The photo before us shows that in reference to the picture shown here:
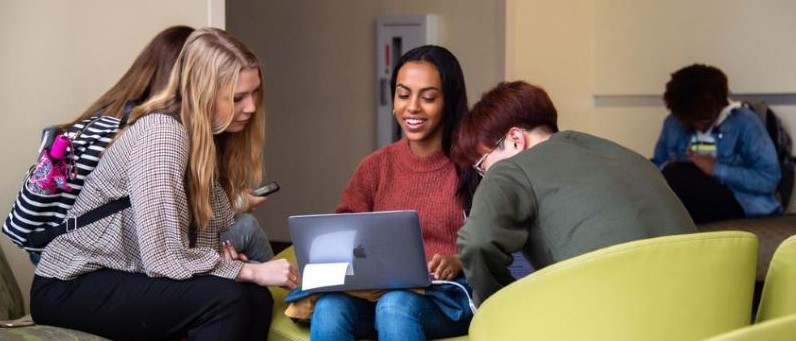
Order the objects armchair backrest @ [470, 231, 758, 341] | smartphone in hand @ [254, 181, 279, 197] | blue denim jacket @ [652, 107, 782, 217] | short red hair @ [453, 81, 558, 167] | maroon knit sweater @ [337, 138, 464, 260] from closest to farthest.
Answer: armchair backrest @ [470, 231, 758, 341]
short red hair @ [453, 81, 558, 167]
maroon knit sweater @ [337, 138, 464, 260]
smartphone in hand @ [254, 181, 279, 197]
blue denim jacket @ [652, 107, 782, 217]

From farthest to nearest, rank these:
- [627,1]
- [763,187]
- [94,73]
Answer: [627,1], [763,187], [94,73]

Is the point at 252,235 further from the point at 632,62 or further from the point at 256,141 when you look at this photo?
the point at 632,62

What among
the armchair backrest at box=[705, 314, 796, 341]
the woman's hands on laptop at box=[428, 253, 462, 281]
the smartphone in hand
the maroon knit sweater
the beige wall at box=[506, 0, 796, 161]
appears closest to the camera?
the armchair backrest at box=[705, 314, 796, 341]

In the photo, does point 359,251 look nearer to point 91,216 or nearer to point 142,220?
point 142,220

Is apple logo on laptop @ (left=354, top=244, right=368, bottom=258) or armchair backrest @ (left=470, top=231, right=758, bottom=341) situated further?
apple logo on laptop @ (left=354, top=244, right=368, bottom=258)

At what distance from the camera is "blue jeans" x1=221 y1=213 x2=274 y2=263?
371 cm

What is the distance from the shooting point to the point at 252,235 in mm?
3762

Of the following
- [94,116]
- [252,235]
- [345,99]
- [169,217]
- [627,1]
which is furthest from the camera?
[345,99]

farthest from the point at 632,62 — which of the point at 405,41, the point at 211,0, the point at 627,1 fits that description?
the point at 211,0

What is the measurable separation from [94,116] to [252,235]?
0.67 metres

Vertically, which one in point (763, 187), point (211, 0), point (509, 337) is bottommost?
point (763, 187)

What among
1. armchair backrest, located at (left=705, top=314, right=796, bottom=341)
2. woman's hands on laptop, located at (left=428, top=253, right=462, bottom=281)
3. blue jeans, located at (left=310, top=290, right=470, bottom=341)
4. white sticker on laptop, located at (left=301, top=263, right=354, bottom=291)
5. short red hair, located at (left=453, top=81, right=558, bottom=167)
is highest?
short red hair, located at (left=453, top=81, right=558, bottom=167)

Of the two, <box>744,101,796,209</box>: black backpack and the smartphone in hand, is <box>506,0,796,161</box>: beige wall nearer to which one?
<box>744,101,796,209</box>: black backpack

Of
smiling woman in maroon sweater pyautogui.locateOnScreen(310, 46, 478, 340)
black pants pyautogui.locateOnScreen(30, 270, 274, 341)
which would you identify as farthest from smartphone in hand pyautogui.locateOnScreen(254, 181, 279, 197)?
black pants pyautogui.locateOnScreen(30, 270, 274, 341)
